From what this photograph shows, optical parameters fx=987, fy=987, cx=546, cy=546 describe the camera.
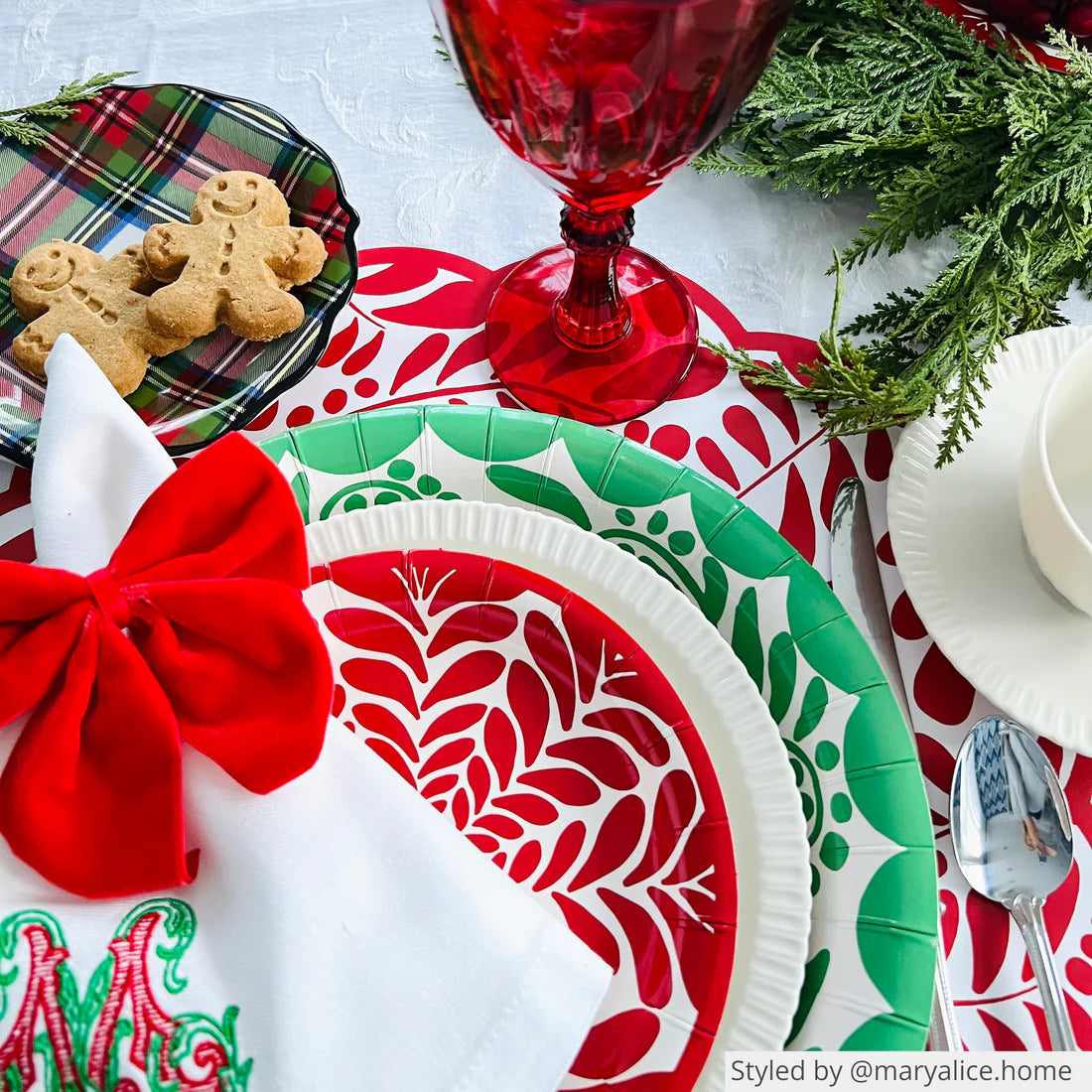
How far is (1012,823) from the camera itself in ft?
1.42

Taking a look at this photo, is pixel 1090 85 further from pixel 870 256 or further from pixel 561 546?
pixel 561 546

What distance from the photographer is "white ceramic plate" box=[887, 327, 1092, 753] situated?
0.43 meters

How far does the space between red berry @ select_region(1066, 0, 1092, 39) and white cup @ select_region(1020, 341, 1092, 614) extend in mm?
285

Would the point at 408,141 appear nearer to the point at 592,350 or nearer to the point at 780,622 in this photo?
the point at 592,350

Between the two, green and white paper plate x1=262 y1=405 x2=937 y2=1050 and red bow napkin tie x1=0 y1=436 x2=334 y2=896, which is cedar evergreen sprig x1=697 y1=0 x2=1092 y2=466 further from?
red bow napkin tie x1=0 y1=436 x2=334 y2=896

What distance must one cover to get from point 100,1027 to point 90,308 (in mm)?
372

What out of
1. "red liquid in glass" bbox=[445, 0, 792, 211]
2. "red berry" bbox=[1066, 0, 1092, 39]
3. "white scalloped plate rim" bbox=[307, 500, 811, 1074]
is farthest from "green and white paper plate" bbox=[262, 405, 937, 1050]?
"red berry" bbox=[1066, 0, 1092, 39]

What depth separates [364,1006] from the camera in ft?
1.07

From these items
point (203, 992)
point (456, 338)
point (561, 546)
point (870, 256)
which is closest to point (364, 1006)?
point (203, 992)

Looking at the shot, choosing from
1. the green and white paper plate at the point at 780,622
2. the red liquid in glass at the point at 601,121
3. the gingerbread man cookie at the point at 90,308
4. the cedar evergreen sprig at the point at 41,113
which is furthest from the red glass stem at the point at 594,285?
the cedar evergreen sprig at the point at 41,113

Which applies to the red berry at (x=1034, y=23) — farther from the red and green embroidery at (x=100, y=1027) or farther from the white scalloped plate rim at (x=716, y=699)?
the red and green embroidery at (x=100, y=1027)

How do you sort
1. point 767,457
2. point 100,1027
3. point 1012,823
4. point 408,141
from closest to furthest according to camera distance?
1. point 100,1027
2. point 1012,823
3. point 767,457
4. point 408,141

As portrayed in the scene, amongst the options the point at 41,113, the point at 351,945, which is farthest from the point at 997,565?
the point at 41,113

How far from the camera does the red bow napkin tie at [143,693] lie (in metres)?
0.34
